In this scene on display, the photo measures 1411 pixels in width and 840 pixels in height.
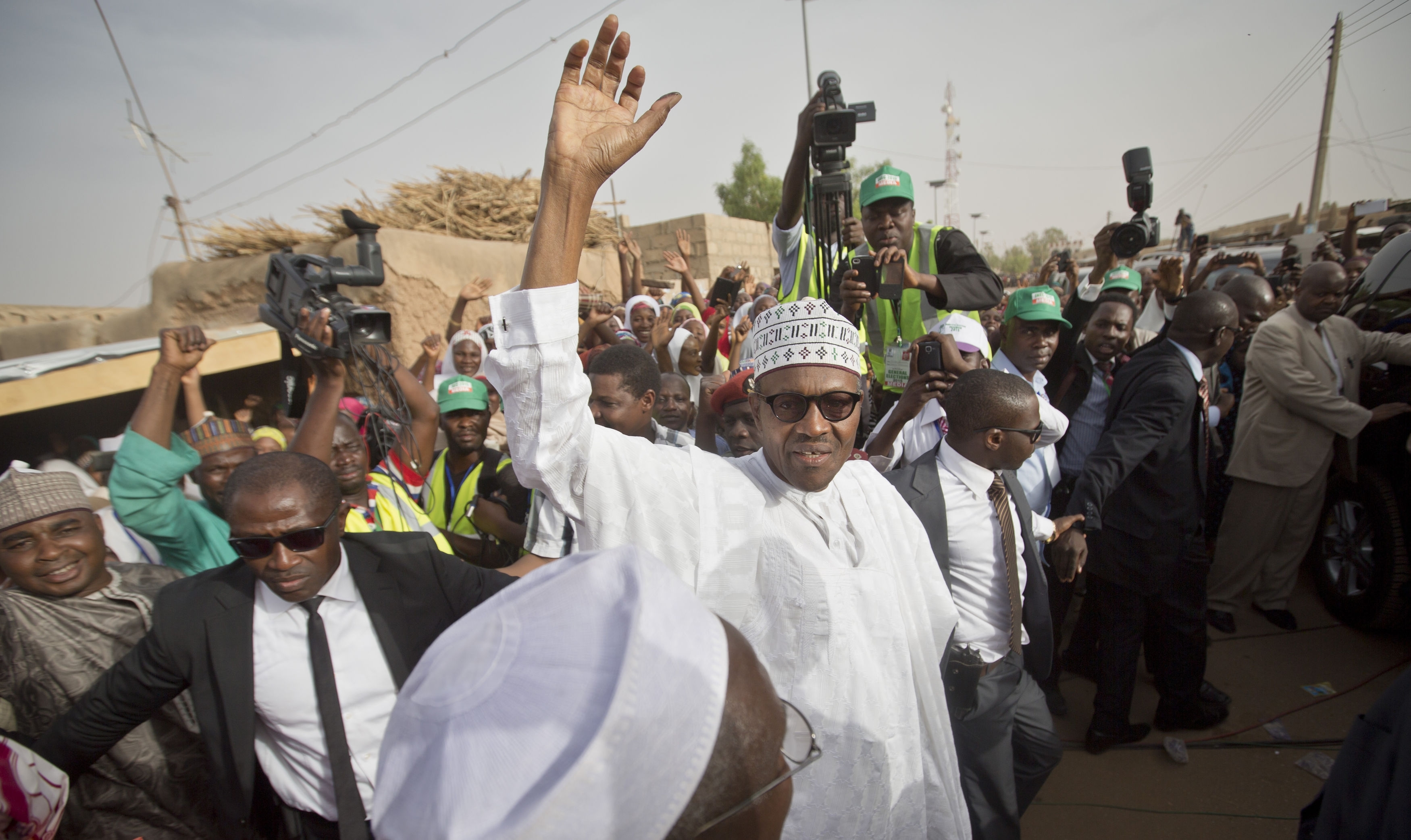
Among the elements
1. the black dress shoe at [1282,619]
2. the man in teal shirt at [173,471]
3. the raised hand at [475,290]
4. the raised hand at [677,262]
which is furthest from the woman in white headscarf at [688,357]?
the black dress shoe at [1282,619]

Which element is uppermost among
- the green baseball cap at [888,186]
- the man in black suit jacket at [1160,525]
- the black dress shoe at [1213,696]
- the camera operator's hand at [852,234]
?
the green baseball cap at [888,186]

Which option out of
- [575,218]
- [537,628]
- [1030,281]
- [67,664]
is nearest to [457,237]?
[67,664]

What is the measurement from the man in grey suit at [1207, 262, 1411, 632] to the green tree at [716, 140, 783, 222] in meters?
34.6

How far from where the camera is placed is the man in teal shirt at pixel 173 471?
2.42 m

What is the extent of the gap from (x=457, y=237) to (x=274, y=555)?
6.64 metres

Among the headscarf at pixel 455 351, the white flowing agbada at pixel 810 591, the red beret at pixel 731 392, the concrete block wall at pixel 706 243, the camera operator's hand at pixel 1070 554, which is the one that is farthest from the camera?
the concrete block wall at pixel 706 243

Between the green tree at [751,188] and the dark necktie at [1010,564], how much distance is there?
120 ft

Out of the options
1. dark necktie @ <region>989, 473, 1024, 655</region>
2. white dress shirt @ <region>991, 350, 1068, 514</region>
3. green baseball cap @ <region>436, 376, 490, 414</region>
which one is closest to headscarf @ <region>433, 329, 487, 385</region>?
green baseball cap @ <region>436, 376, 490, 414</region>

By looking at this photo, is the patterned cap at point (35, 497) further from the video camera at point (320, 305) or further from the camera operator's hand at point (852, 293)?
the camera operator's hand at point (852, 293)

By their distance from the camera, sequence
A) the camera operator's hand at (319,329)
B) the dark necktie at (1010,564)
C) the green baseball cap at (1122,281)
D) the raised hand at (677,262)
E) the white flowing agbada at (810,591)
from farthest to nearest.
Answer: the raised hand at (677,262), the green baseball cap at (1122,281), the camera operator's hand at (319,329), the dark necktie at (1010,564), the white flowing agbada at (810,591)

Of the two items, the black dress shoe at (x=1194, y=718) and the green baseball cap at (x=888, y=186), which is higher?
the green baseball cap at (x=888, y=186)

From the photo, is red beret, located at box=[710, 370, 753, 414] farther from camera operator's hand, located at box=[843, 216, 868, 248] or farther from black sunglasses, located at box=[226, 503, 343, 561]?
→ black sunglasses, located at box=[226, 503, 343, 561]

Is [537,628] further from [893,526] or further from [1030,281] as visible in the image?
[1030,281]

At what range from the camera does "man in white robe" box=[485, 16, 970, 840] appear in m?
1.29
